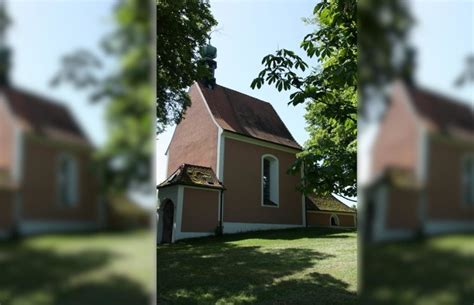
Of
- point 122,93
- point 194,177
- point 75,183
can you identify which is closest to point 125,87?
point 122,93

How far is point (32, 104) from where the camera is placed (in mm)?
496

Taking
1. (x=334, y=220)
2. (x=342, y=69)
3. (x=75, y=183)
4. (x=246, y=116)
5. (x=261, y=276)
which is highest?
(x=246, y=116)

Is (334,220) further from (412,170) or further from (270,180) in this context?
(412,170)

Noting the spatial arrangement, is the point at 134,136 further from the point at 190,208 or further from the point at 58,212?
the point at 190,208

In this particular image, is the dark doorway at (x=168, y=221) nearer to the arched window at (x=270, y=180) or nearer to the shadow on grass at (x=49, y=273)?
the arched window at (x=270, y=180)

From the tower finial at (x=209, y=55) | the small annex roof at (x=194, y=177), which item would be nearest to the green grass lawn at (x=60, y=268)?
the tower finial at (x=209, y=55)

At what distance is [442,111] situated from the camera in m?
0.43

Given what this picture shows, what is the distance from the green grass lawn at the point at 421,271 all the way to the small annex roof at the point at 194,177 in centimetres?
1284

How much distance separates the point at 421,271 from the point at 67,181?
1.27 feet

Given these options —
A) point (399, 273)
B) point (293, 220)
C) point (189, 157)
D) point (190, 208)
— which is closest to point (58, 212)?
point (399, 273)

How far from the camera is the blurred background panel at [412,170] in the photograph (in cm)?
41

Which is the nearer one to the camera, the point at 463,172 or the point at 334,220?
the point at 463,172

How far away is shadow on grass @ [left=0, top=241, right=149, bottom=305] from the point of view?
0.49m

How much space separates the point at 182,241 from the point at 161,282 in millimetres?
7117
